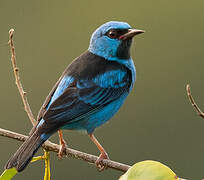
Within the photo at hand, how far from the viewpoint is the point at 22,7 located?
18.2 metres

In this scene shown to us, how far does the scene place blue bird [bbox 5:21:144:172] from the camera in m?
5.25

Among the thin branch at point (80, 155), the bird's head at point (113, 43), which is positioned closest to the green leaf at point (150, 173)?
the thin branch at point (80, 155)

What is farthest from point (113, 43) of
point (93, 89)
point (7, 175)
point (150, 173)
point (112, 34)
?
point (150, 173)

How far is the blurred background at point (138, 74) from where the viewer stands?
42.9 feet

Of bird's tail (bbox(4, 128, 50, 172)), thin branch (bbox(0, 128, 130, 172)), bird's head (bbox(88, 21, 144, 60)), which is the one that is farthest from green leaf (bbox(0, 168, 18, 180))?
bird's head (bbox(88, 21, 144, 60))

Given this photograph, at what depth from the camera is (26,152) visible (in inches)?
185

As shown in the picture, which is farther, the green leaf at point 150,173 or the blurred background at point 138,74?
the blurred background at point 138,74

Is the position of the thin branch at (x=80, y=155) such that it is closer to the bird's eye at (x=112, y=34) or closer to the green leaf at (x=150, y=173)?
the green leaf at (x=150, y=173)

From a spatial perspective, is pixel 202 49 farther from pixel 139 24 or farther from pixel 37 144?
pixel 37 144

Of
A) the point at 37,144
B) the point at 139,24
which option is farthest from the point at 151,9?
the point at 37,144

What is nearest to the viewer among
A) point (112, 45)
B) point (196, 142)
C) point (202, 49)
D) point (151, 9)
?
point (112, 45)

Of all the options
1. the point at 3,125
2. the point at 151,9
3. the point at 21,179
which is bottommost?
the point at 21,179

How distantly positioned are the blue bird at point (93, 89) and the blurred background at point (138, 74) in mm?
6149

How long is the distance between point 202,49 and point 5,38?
20.0ft
